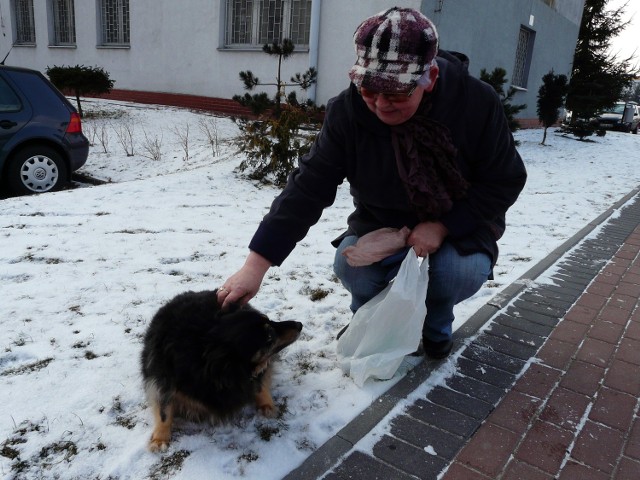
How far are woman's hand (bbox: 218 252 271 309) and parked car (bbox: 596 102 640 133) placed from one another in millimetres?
30029

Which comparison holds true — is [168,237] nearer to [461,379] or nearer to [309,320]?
[309,320]

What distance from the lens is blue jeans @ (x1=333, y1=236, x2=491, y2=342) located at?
2236mm

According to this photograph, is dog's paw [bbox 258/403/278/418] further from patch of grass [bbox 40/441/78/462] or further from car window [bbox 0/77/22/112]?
car window [bbox 0/77/22/112]

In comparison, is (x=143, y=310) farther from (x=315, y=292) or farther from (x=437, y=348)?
(x=437, y=348)

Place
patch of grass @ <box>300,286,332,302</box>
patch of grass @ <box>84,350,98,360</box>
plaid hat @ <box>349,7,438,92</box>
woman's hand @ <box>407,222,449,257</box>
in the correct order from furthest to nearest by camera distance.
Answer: patch of grass @ <box>300,286,332,302</box> < patch of grass @ <box>84,350,98,360</box> < woman's hand @ <box>407,222,449,257</box> < plaid hat @ <box>349,7,438,92</box>

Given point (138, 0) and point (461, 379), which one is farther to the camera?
point (138, 0)

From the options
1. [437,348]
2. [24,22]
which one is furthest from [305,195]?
[24,22]

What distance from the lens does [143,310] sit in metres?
2.90

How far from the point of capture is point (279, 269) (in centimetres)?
367

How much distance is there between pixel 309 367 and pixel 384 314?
0.50m

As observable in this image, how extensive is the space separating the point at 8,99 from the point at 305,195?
5.16 meters

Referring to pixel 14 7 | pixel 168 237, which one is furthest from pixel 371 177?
pixel 14 7

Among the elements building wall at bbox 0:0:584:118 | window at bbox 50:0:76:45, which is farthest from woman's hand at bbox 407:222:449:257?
window at bbox 50:0:76:45

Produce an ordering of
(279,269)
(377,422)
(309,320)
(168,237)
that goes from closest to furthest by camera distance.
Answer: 1. (377,422)
2. (309,320)
3. (279,269)
4. (168,237)
